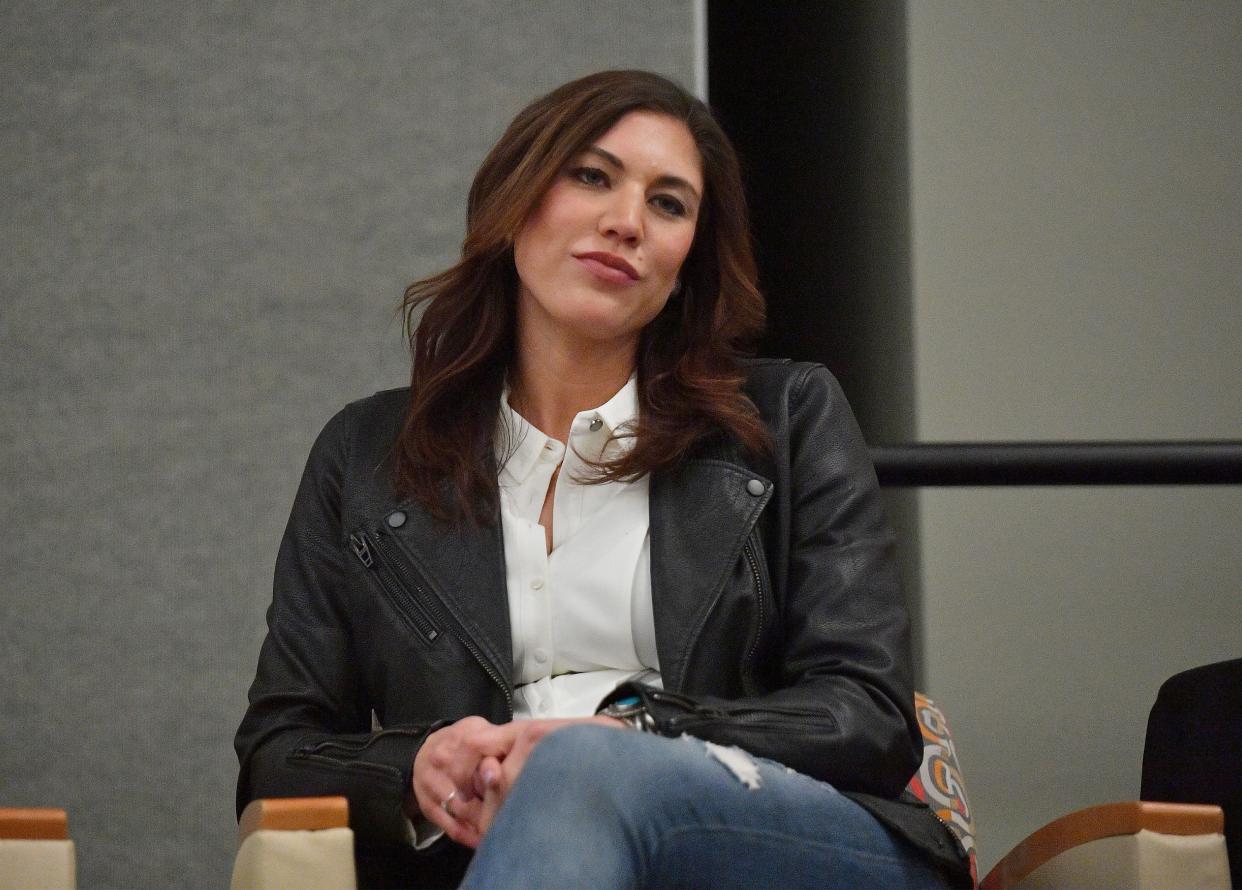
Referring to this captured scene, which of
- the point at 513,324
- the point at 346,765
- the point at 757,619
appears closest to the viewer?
the point at 346,765

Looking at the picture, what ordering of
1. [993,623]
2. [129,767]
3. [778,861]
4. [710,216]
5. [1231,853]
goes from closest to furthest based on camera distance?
[778,861] < [1231,853] < [710,216] < [129,767] < [993,623]

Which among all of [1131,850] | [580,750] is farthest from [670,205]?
[1131,850]

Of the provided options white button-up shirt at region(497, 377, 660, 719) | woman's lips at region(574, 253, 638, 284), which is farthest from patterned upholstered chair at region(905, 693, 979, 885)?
woman's lips at region(574, 253, 638, 284)

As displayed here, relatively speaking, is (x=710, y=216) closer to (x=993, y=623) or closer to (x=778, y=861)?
(x=778, y=861)

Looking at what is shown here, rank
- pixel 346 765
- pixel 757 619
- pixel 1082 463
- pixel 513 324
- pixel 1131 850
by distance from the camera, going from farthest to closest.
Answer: pixel 1082 463 → pixel 513 324 → pixel 757 619 → pixel 346 765 → pixel 1131 850

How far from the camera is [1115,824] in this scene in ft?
4.53

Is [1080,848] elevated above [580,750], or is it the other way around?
[580,750]

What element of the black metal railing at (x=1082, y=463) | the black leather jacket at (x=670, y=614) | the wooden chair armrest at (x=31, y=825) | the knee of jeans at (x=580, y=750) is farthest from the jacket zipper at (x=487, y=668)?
the black metal railing at (x=1082, y=463)

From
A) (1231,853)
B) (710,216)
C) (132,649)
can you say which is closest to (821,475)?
(710,216)

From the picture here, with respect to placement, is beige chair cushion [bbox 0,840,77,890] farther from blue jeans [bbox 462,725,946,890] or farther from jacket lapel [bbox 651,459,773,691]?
jacket lapel [bbox 651,459,773,691]

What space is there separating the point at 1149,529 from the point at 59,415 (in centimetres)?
208

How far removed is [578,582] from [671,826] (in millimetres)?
445

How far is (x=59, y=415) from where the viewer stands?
8.22 feet

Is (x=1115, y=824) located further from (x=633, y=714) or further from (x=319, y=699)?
(x=319, y=699)
